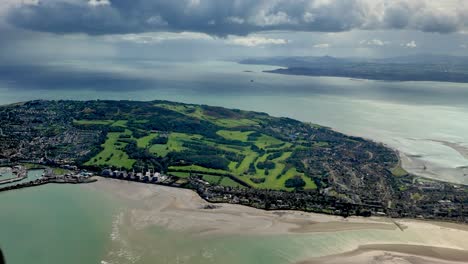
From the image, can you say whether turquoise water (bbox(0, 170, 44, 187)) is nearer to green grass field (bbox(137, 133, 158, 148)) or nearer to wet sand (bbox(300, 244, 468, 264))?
green grass field (bbox(137, 133, 158, 148))

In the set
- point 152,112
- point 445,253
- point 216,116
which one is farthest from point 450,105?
point 445,253

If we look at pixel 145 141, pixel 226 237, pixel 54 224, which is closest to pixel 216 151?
pixel 145 141

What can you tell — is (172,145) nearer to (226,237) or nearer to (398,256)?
(226,237)

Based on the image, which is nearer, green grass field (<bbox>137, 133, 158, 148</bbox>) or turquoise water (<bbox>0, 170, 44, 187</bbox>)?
turquoise water (<bbox>0, 170, 44, 187</bbox>)

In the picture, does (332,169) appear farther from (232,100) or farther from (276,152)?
(232,100)

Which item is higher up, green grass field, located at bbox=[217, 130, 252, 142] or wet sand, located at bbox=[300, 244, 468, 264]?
green grass field, located at bbox=[217, 130, 252, 142]

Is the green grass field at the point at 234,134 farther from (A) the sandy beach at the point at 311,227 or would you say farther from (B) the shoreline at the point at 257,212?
(A) the sandy beach at the point at 311,227

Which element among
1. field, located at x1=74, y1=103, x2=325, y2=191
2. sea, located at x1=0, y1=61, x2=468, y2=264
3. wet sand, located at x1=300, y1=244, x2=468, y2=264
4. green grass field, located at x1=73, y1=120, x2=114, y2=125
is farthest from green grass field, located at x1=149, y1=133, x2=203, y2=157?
wet sand, located at x1=300, y1=244, x2=468, y2=264
